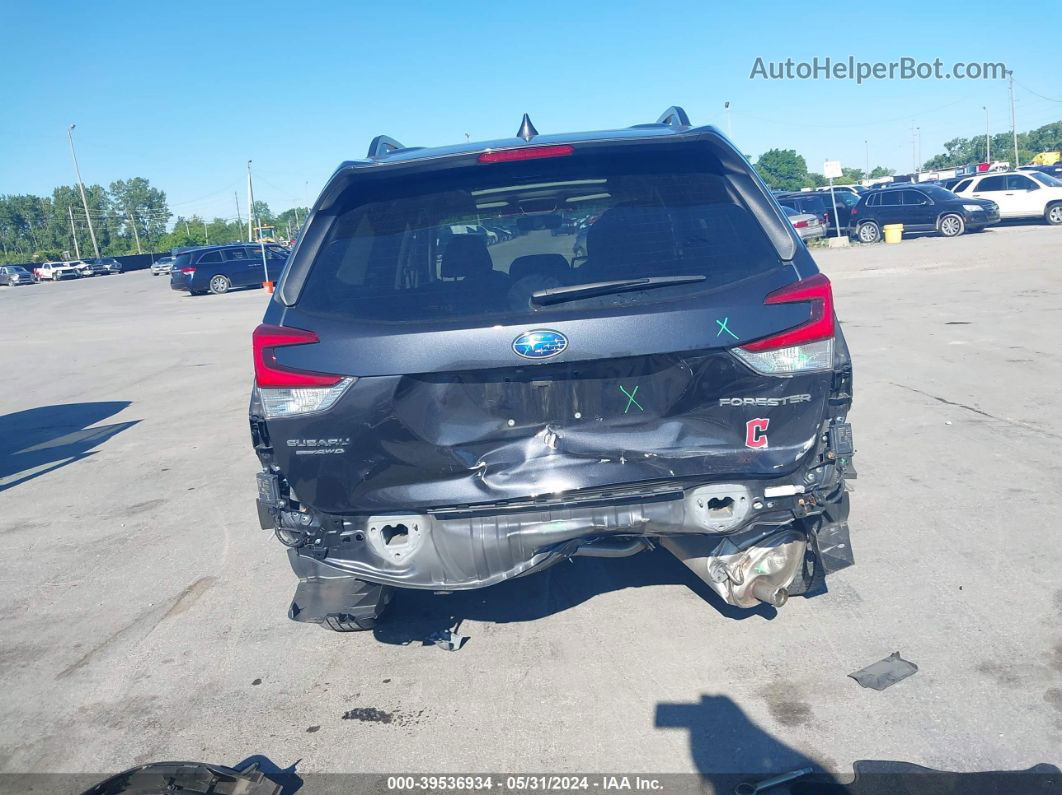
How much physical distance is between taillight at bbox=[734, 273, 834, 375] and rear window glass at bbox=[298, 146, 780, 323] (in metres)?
0.16

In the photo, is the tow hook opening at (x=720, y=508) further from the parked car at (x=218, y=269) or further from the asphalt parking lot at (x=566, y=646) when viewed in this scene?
the parked car at (x=218, y=269)

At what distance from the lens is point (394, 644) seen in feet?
14.1

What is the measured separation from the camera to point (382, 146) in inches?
185

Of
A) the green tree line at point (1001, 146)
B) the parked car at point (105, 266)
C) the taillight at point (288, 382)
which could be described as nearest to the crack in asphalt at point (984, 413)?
the taillight at point (288, 382)

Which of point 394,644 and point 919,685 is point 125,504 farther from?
point 919,685

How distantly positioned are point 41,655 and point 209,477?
306cm

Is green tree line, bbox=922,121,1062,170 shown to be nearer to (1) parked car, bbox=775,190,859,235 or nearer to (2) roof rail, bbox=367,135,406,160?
(1) parked car, bbox=775,190,859,235

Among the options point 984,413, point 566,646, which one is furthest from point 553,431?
point 984,413

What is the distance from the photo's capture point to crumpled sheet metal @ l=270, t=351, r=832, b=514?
A: 3.33 metres

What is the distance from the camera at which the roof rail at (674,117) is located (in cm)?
420

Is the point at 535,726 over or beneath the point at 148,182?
beneath

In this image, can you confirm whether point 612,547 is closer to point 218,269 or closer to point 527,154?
point 527,154

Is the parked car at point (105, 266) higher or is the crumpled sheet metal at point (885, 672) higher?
the parked car at point (105, 266)

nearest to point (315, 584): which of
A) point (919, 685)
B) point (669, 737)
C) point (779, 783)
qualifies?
point (669, 737)
